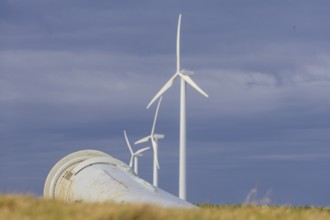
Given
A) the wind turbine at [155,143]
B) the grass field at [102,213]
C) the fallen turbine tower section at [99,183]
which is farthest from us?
the wind turbine at [155,143]

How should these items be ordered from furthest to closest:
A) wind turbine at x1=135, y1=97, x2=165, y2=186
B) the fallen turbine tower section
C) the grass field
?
wind turbine at x1=135, y1=97, x2=165, y2=186 < the fallen turbine tower section < the grass field

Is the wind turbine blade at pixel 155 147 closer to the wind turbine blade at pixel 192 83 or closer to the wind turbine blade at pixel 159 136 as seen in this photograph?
the wind turbine blade at pixel 159 136

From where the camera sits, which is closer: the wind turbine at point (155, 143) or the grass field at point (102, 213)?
the grass field at point (102, 213)

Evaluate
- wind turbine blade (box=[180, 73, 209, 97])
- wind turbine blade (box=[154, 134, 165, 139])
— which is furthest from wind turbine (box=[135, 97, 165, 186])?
wind turbine blade (box=[180, 73, 209, 97])

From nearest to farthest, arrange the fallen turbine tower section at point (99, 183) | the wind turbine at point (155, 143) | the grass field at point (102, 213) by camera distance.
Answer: the grass field at point (102, 213) < the fallen turbine tower section at point (99, 183) < the wind turbine at point (155, 143)

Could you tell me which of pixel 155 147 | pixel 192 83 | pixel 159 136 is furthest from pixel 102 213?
pixel 159 136

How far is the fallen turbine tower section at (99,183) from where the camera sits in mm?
27750

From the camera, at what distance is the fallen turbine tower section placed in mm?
27750

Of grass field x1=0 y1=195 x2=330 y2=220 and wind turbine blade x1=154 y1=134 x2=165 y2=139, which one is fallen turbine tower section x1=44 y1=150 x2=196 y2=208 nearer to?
grass field x1=0 y1=195 x2=330 y2=220

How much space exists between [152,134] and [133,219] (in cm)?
5310

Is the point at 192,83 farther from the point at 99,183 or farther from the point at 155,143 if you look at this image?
the point at 99,183

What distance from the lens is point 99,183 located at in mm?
31906

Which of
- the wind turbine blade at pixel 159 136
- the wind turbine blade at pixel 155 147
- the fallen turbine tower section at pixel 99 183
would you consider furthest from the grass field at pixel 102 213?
the wind turbine blade at pixel 159 136

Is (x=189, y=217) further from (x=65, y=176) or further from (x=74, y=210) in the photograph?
(x=65, y=176)
